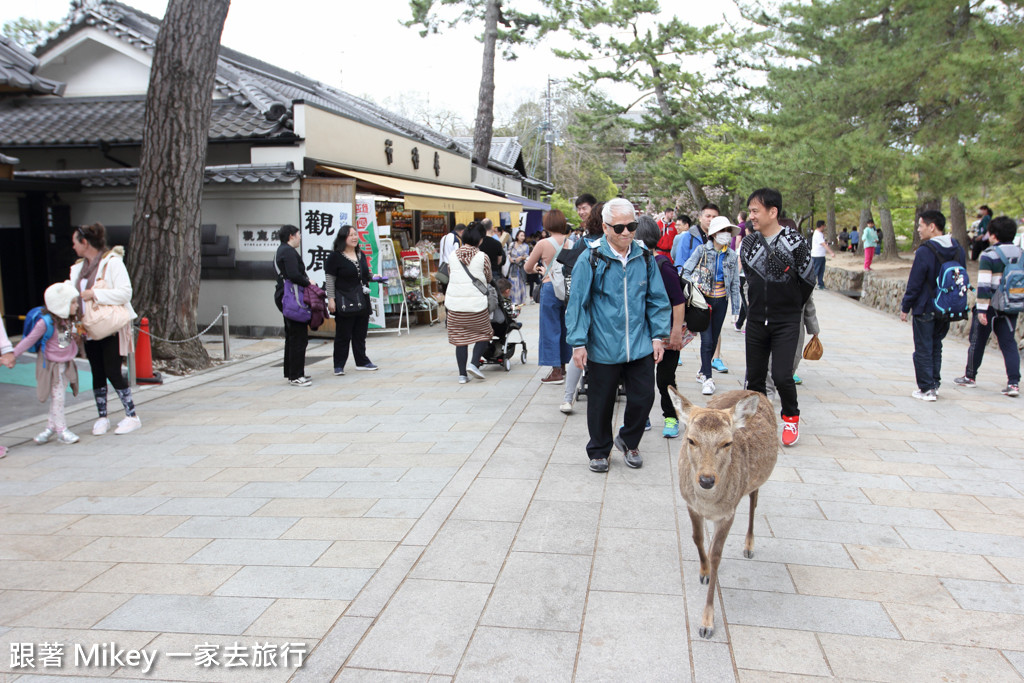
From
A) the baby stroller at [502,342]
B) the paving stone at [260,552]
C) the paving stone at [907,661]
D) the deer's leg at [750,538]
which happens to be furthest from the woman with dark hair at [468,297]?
the paving stone at [907,661]

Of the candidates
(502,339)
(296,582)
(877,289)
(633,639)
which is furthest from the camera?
(877,289)

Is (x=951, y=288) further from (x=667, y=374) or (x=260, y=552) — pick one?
(x=260, y=552)

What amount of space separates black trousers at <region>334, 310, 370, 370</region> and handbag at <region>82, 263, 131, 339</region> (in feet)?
9.43

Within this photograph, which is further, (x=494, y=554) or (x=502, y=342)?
(x=502, y=342)

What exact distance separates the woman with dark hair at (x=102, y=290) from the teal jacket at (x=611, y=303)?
12.0 feet

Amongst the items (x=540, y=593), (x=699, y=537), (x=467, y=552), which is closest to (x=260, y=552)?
(x=467, y=552)

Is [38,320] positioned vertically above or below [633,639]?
above

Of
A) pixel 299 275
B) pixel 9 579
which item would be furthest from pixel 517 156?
pixel 9 579

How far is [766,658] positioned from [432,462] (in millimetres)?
2939

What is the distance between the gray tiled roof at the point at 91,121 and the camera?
11.8 m

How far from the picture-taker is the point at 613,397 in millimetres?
4906

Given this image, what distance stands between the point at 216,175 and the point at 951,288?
976 cm

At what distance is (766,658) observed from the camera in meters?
2.83

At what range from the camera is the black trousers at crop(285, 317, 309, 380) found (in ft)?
26.5
